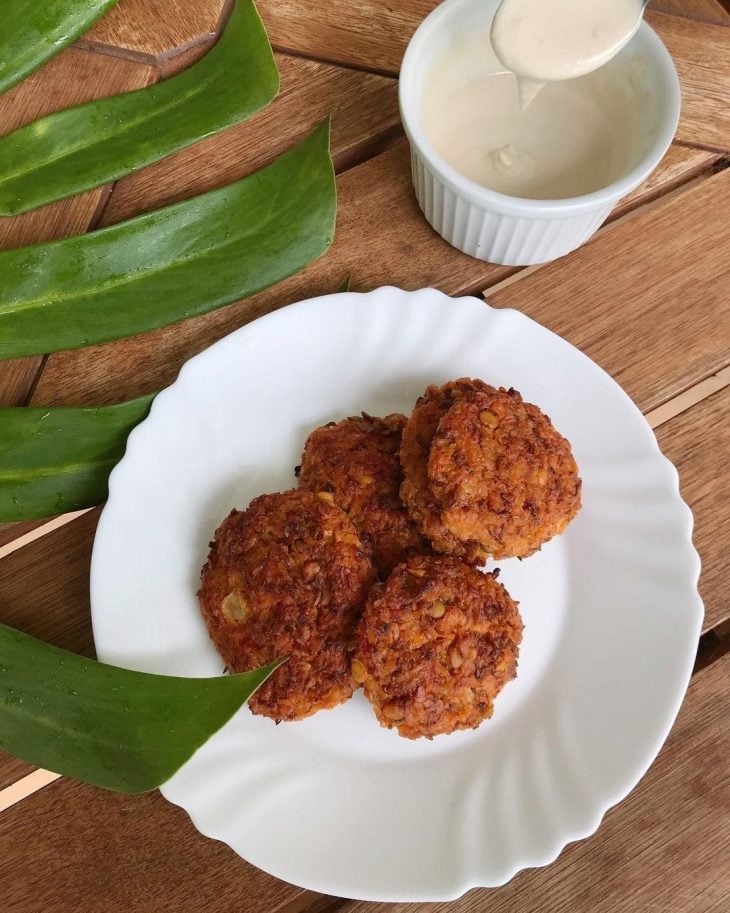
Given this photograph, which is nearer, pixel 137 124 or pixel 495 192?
pixel 495 192

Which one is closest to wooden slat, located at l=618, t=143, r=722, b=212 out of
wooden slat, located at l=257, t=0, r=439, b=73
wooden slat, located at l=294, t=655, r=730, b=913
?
wooden slat, located at l=257, t=0, r=439, b=73

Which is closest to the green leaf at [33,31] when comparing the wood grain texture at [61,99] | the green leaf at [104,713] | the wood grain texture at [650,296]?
the wood grain texture at [61,99]

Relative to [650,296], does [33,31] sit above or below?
above

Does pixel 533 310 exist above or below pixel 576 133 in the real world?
below

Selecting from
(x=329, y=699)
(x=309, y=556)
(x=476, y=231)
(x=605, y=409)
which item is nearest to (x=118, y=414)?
(x=309, y=556)

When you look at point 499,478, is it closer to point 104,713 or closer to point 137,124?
point 104,713

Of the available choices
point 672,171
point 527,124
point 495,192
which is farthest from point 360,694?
point 672,171

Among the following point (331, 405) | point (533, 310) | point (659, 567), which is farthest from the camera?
point (533, 310)

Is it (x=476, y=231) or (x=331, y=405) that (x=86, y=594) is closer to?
(x=331, y=405)
